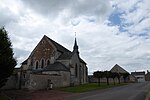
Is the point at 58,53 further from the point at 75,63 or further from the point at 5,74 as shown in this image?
the point at 5,74

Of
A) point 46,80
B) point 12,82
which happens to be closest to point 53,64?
point 46,80

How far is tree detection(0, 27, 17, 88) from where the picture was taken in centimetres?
2105

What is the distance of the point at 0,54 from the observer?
21109 millimetres

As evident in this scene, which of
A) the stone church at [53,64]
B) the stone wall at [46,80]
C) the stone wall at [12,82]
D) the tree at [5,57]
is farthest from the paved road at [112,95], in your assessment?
the stone wall at [12,82]

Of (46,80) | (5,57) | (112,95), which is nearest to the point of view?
(5,57)

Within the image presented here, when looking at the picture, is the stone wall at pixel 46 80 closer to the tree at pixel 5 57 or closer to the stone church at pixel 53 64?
the stone church at pixel 53 64

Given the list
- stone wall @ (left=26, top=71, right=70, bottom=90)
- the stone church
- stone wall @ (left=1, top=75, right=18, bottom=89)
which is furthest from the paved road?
stone wall @ (left=1, top=75, right=18, bottom=89)

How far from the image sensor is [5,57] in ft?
69.6

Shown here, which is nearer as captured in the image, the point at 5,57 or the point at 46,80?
the point at 5,57

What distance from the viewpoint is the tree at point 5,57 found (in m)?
21.0

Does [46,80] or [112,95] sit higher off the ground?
[46,80]

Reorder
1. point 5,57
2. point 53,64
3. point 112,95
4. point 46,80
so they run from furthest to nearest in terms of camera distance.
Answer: point 53,64 < point 46,80 < point 112,95 < point 5,57

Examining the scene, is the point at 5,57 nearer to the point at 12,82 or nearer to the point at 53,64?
the point at 12,82

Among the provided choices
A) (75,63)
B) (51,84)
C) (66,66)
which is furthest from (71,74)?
(51,84)
